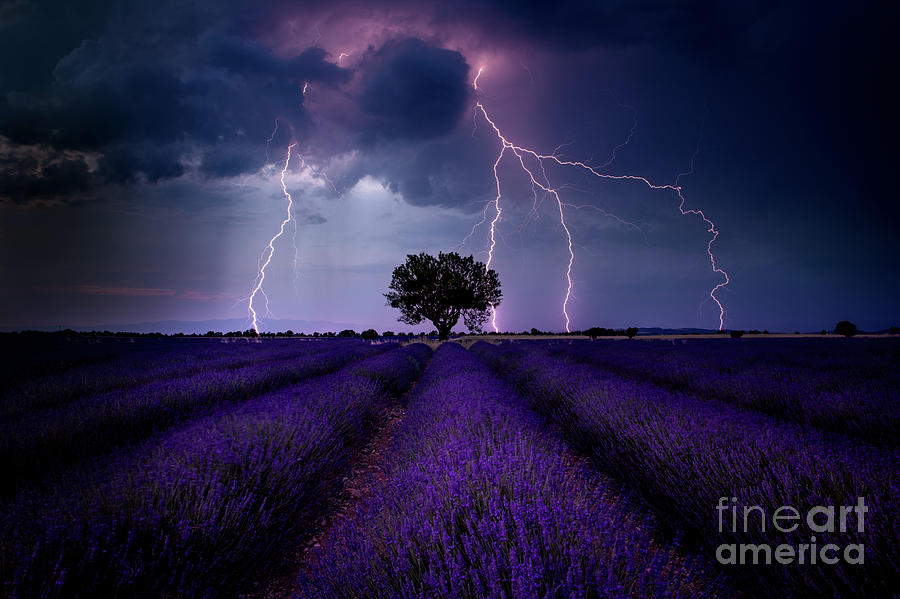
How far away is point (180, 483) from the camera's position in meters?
1.88

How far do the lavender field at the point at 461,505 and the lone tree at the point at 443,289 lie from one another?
22449 mm

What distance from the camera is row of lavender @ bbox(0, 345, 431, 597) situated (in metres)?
1.37

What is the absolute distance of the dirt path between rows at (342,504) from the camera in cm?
198

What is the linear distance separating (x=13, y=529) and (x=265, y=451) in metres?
1.20

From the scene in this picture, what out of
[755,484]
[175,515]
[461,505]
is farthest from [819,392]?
[175,515]

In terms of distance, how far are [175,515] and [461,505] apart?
139 cm

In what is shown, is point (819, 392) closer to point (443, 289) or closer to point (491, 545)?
point (491, 545)

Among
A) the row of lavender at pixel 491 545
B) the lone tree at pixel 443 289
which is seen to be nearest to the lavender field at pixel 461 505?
the row of lavender at pixel 491 545

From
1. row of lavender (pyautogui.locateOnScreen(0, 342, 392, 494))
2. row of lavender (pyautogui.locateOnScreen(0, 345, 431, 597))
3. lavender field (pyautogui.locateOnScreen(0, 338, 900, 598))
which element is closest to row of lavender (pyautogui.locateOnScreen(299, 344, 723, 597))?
lavender field (pyautogui.locateOnScreen(0, 338, 900, 598))

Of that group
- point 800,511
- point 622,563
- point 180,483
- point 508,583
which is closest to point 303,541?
point 180,483

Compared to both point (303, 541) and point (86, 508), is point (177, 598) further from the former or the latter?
point (303, 541)

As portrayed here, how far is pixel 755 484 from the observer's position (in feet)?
5.86

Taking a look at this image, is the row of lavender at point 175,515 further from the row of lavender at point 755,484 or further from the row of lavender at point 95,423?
the row of lavender at point 755,484

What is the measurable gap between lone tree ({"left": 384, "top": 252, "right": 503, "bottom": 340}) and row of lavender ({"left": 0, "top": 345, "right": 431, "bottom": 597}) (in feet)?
76.6
